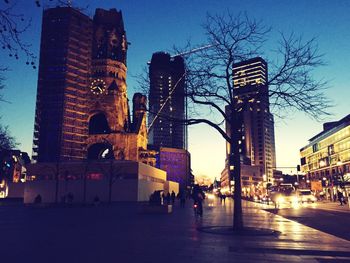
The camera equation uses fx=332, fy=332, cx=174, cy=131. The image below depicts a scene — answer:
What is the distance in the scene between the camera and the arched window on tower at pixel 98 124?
10712cm

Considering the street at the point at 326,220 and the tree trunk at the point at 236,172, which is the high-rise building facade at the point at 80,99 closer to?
the street at the point at 326,220

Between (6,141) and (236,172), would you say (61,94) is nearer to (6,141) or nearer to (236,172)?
(6,141)

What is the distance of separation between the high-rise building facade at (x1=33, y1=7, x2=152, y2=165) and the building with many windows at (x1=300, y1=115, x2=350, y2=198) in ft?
180

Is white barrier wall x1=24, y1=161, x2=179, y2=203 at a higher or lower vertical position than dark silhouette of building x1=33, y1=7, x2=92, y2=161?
lower

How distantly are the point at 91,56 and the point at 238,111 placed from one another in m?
98.8

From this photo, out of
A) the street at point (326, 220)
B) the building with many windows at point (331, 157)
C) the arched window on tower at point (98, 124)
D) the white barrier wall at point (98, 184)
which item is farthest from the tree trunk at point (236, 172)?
the arched window on tower at point (98, 124)

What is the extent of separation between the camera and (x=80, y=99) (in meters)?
100

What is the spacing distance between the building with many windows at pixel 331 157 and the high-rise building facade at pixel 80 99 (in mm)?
54896

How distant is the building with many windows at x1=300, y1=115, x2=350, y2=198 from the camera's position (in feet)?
296

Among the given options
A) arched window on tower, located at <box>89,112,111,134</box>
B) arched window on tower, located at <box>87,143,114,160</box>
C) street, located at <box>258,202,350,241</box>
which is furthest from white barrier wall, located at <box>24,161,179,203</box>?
arched window on tower, located at <box>89,112,111,134</box>

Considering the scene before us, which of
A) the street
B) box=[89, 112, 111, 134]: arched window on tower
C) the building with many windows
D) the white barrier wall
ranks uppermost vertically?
box=[89, 112, 111, 134]: arched window on tower

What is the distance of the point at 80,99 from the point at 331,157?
7855 centimetres

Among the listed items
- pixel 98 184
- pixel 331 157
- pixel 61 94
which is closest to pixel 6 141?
pixel 98 184

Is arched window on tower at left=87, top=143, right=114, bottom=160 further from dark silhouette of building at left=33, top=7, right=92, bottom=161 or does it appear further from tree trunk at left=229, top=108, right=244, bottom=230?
tree trunk at left=229, top=108, right=244, bottom=230
